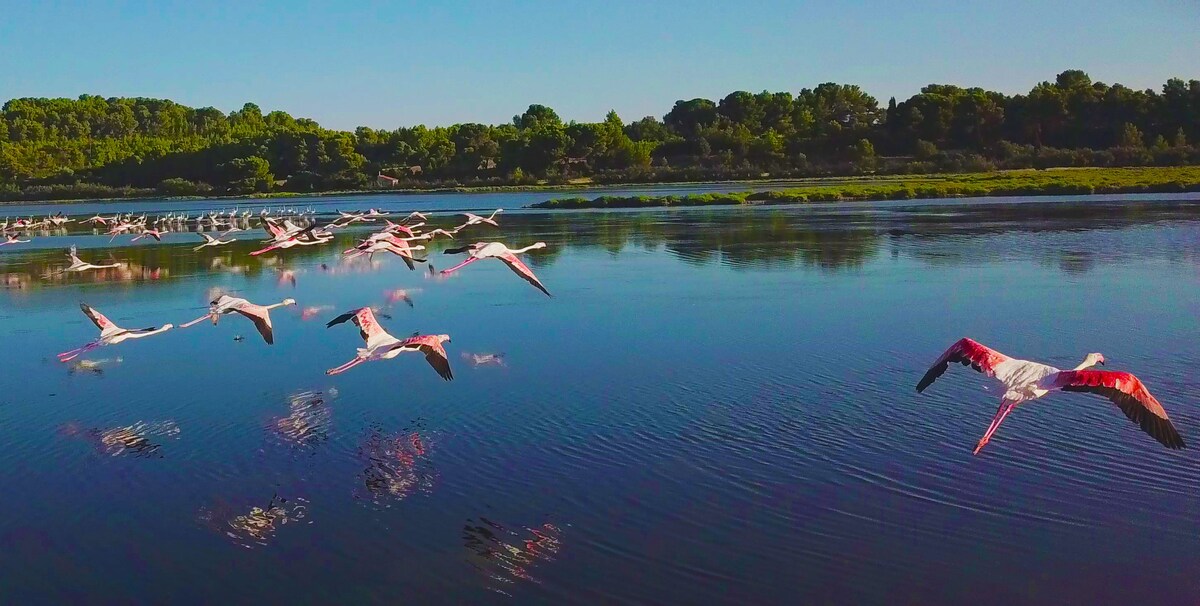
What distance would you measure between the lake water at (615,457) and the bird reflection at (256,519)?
0.05 m

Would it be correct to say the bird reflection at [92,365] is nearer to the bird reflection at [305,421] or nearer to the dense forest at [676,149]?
the bird reflection at [305,421]

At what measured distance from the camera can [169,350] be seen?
53.5 feet

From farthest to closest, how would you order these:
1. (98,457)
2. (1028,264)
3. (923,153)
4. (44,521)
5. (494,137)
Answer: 1. (494,137)
2. (923,153)
3. (1028,264)
4. (98,457)
5. (44,521)

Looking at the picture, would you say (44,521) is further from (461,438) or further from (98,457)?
(461,438)

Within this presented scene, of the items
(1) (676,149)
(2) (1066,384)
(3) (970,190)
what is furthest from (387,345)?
(1) (676,149)

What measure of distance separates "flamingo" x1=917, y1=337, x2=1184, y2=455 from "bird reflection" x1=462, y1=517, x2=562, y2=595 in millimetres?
3212

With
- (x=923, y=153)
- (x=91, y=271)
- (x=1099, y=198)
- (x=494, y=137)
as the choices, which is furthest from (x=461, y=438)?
(x=494, y=137)

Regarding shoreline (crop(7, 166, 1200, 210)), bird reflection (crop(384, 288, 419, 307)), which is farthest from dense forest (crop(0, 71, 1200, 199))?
bird reflection (crop(384, 288, 419, 307))

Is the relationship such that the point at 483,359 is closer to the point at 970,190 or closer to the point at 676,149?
the point at 970,190

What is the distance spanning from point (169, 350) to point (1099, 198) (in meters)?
44.7

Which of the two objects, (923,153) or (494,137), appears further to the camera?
(494,137)

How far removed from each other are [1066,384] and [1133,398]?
517 millimetres

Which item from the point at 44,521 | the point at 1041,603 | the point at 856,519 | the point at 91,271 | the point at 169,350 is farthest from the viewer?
the point at 91,271

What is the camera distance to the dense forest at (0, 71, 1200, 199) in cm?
8831
